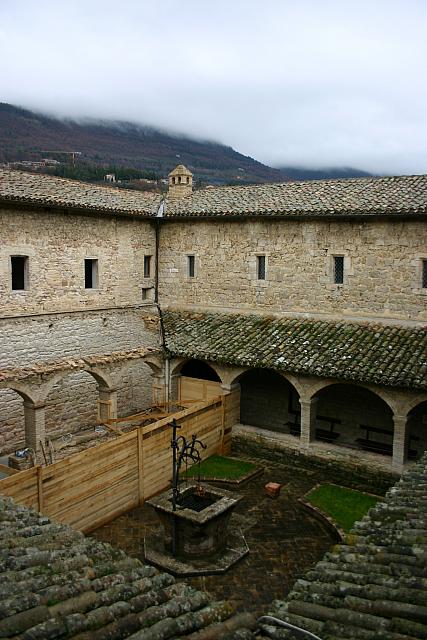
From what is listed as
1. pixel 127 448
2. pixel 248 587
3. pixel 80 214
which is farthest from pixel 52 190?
pixel 248 587

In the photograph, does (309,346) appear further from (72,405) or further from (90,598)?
(90,598)

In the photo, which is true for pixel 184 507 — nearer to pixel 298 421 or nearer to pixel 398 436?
pixel 398 436

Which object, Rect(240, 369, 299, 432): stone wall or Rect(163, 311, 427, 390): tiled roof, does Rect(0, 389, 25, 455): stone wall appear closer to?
Rect(163, 311, 427, 390): tiled roof

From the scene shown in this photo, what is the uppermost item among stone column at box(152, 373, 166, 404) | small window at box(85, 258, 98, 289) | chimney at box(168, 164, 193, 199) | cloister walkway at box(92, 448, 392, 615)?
chimney at box(168, 164, 193, 199)

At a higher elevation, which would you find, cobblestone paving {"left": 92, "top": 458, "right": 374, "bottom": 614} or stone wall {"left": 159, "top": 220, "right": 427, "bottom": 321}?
stone wall {"left": 159, "top": 220, "right": 427, "bottom": 321}

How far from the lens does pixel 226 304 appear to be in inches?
787

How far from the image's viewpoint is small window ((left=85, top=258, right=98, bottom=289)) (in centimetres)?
1869

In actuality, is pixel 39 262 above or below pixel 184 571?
above

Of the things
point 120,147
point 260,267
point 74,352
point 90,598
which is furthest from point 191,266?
point 120,147

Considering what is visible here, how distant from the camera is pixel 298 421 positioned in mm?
19531

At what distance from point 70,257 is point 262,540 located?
10.3 m

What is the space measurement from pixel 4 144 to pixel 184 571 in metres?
65.2

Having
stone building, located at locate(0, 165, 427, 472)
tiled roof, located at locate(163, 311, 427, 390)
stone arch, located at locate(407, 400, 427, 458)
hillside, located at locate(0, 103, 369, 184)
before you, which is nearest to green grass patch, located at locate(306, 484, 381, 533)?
stone building, located at locate(0, 165, 427, 472)

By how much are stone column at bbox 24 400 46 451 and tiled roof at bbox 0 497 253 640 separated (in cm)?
967
